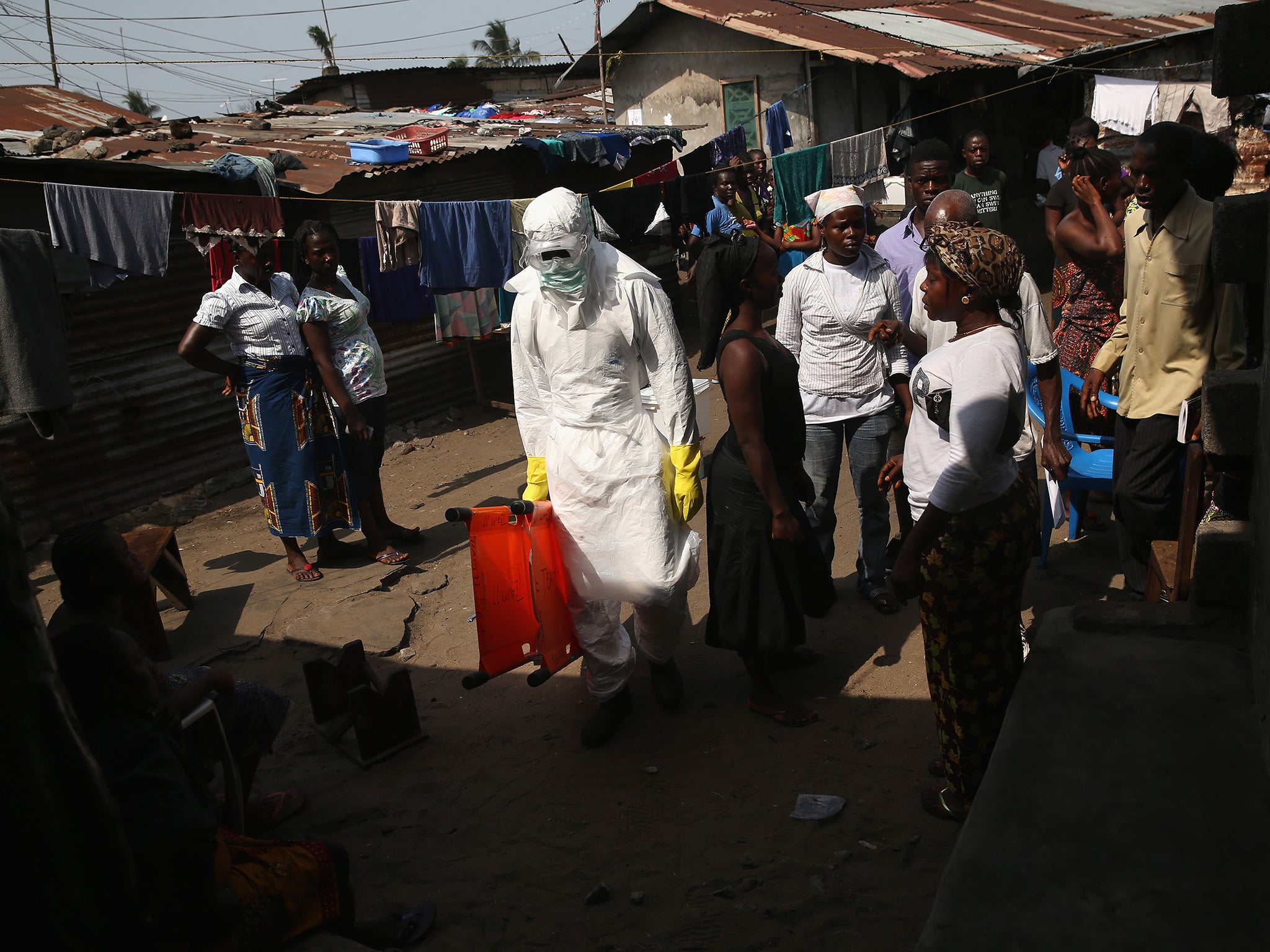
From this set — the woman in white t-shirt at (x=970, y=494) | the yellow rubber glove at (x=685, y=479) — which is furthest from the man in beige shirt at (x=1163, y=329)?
the yellow rubber glove at (x=685, y=479)

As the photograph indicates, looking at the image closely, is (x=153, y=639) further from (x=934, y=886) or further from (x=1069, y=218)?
(x=1069, y=218)

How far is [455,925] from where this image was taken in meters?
2.79

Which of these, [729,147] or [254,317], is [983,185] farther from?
[254,317]

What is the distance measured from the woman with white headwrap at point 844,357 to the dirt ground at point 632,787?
2.22 feet

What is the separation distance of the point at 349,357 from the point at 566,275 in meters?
2.51

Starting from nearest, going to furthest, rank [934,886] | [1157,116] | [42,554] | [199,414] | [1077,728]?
[1077,728], [934,886], [42,554], [199,414], [1157,116]

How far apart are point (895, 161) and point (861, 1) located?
5670 millimetres

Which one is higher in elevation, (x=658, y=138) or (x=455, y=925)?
(x=658, y=138)

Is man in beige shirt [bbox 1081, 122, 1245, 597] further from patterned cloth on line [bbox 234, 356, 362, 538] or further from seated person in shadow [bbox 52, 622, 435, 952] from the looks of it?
patterned cloth on line [bbox 234, 356, 362, 538]

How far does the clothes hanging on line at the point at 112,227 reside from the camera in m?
6.30

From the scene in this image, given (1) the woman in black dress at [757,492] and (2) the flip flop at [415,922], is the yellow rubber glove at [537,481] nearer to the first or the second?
(1) the woman in black dress at [757,492]

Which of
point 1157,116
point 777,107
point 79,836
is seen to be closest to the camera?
point 79,836

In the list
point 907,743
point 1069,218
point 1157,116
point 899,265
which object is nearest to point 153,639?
point 907,743

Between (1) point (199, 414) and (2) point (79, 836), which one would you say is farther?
(1) point (199, 414)
